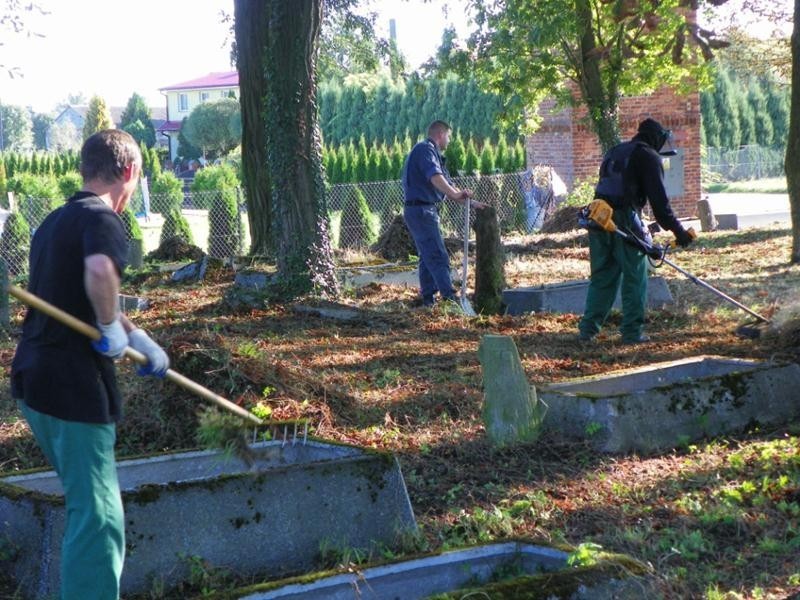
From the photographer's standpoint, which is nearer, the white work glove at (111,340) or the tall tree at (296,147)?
the white work glove at (111,340)

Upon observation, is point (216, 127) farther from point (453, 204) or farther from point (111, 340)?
point (111, 340)

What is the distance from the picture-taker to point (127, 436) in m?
7.04

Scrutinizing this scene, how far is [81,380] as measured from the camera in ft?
13.5

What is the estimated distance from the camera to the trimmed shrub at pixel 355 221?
2492cm

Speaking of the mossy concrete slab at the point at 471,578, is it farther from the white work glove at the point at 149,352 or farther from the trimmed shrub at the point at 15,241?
the trimmed shrub at the point at 15,241

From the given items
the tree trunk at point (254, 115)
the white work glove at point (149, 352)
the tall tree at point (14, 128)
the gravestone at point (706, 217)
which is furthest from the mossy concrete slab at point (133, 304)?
the tall tree at point (14, 128)

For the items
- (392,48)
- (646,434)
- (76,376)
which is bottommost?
(646,434)

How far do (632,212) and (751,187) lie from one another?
4057 cm

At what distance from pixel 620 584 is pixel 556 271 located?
1292 cm

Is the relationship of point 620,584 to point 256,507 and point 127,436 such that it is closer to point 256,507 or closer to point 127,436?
point 256,507

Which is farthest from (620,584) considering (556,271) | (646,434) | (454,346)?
(556,271)

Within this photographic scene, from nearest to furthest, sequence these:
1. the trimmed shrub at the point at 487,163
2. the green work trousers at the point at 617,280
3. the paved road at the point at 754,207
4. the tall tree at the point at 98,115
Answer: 1. the green work trousers at the point at 617,280
2. the paved road at the point at 754,207
3. the trimmed shrub at the point at 487,163
4. the tall tree at the point at 98,115

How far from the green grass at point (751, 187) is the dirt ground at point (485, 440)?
35750mm

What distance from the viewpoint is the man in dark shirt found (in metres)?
4.03
